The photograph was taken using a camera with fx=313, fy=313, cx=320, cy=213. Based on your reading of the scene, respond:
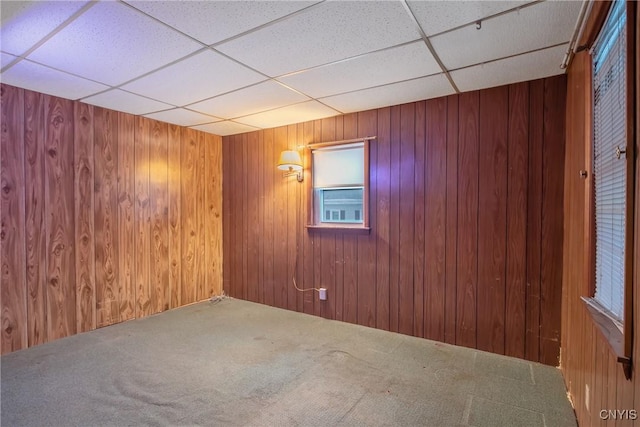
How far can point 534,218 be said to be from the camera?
102 inches

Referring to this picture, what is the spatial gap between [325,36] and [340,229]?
2.06m

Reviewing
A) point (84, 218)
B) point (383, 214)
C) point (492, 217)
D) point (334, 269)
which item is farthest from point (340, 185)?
point (84, 218)

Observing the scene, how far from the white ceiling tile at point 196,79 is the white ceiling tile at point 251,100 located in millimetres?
126

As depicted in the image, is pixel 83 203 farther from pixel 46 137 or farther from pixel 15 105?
pixel 15 105

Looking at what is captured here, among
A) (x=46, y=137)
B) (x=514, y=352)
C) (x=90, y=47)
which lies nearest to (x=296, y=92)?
(x=90, y=47)

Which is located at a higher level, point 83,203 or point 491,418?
point 83,203

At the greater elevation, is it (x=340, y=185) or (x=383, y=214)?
(x=340, y=185)

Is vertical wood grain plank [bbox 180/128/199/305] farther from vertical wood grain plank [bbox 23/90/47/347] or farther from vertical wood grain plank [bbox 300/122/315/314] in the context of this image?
vertical wood grain plank [bbox 300/122/315/314]

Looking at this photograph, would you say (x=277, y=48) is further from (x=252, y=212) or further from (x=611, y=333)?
(x=252, y=212)

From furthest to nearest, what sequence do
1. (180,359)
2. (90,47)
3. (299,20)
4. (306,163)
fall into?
(306,163)
(180,359)
(90,47)
(299,20)

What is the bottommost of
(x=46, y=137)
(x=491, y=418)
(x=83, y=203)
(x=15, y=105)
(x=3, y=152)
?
(x=491, y=418)

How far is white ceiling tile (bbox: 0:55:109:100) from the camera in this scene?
94.0 inches

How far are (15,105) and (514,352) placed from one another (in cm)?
483

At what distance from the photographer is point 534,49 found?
82.0 inches
